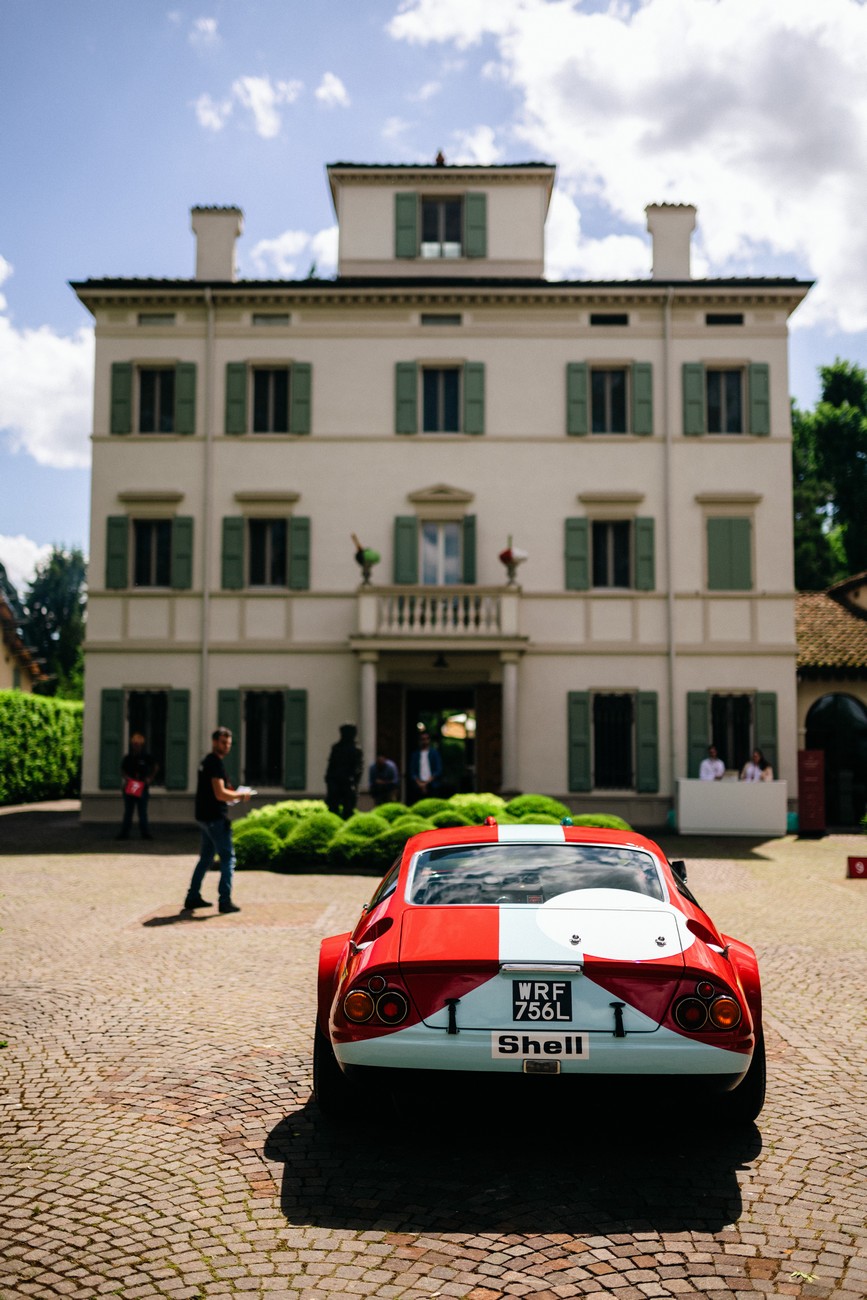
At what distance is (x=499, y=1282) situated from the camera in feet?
11.2

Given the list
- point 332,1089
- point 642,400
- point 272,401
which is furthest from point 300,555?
point 332,1089

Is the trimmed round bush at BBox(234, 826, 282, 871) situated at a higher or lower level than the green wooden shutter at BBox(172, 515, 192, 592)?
lower

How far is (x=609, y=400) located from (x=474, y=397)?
2.90 metres

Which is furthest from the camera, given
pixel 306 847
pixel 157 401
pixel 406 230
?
pixel 406 230

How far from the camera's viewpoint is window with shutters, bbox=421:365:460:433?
23797 mm

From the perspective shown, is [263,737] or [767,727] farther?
[263,737]

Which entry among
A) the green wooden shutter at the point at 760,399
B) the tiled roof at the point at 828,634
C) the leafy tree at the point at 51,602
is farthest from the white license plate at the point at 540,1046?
the leafy tree at the point at 51,602

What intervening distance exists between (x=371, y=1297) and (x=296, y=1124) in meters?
1.65

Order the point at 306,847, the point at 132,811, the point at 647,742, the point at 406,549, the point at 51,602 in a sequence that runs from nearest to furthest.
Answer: the point at 306,847
the point at 132,811
the point at 647,742
the point at 406,549
the point at 51,602

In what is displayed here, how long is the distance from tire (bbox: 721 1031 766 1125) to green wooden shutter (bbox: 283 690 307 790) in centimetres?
1829

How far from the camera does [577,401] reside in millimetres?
23469

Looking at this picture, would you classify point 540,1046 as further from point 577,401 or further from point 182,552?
point 577,401

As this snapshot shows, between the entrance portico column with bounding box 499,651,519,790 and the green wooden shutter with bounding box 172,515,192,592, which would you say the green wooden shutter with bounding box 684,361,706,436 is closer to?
the entrance portico column with bounding box 499,651,519,790

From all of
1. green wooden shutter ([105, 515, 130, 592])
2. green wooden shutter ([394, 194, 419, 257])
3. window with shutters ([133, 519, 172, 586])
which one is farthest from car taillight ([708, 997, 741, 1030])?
green wooden shutter ([394, 194, 419, 257])
